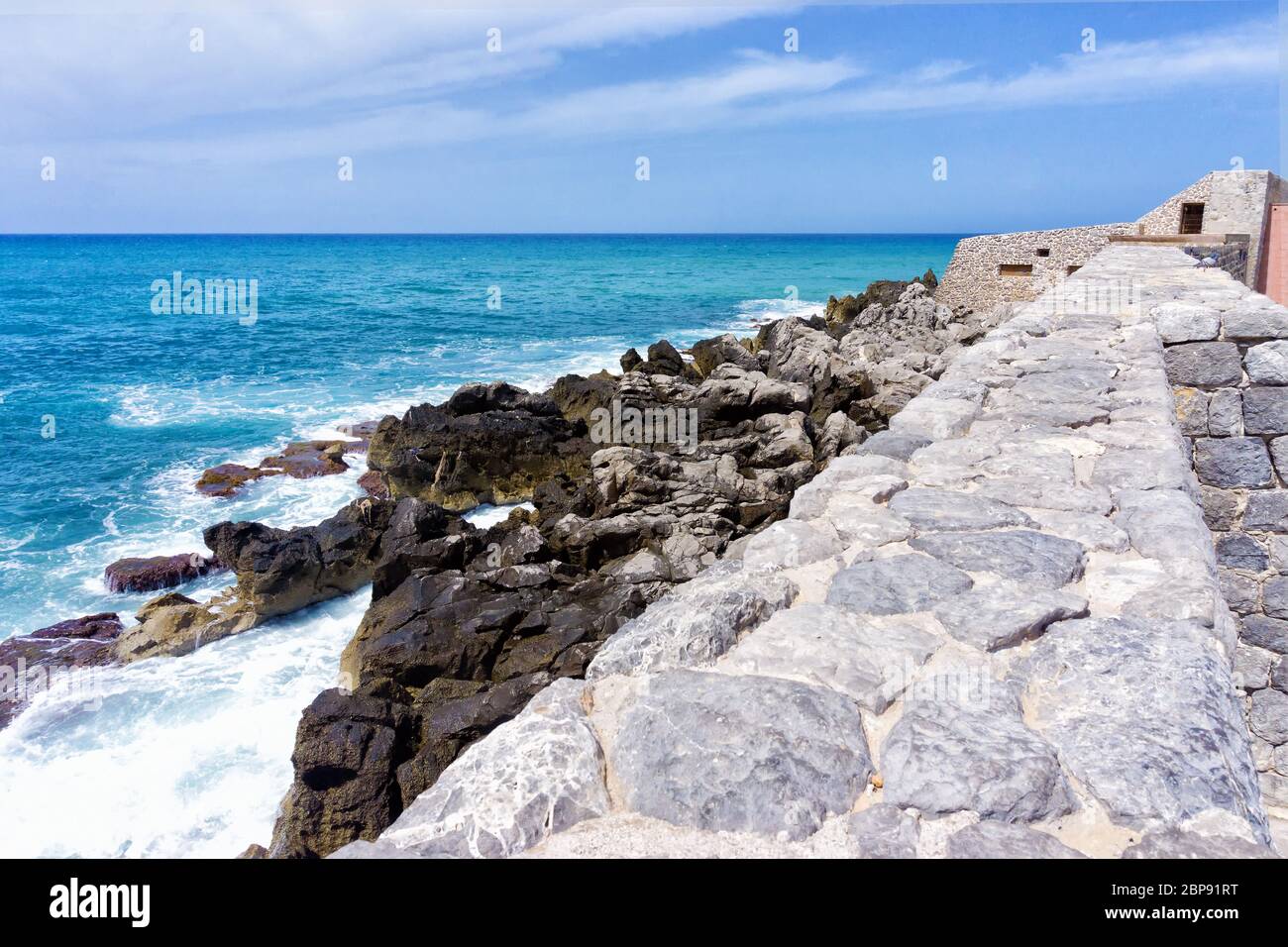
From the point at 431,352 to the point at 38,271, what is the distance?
6011cm

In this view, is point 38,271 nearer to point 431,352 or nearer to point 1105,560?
point 431,352

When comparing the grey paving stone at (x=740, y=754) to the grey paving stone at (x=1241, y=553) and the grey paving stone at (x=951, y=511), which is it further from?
the grey paving stone at (x=1241, y=553)

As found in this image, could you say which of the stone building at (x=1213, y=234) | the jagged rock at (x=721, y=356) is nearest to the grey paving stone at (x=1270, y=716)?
the stone building at (x=1213, y=234)

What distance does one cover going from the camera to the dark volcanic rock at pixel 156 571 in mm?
10109

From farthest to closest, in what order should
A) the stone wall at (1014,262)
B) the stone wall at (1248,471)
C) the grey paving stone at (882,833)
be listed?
the stone wall at (1014,262), the stone wall at (1248,471), the grey paving stone at (882,833)

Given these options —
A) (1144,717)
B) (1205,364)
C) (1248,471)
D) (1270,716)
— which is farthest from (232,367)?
(1144,717)

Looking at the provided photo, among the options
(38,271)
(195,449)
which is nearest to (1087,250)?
(195,449)

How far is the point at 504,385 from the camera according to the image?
14352 mm

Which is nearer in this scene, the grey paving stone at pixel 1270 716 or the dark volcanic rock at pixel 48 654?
the grey paving stone at pixel 1270 716

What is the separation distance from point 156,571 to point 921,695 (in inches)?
420

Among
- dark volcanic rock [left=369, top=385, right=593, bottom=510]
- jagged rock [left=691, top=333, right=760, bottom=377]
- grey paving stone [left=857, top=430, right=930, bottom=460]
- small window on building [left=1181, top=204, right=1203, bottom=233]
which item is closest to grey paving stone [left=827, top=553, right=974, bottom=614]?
grey paving stone [left=857, top=430, right=930, bottom=460]

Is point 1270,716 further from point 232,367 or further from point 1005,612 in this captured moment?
point 232,367

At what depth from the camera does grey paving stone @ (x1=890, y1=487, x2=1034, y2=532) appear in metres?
3.06

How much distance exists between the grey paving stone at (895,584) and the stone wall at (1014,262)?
17.8 m
